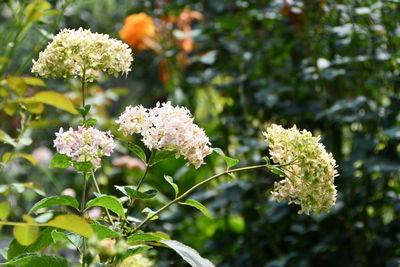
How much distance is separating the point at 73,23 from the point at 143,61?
660mm

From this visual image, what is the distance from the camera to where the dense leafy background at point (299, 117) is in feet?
7.57

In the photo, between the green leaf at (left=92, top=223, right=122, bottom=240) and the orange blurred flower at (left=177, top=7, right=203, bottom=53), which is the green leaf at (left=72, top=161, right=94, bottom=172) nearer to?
the green leaf at (left=92, top=223, right=122, bottom=240)

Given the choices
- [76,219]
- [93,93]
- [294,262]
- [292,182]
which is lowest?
[294,262]

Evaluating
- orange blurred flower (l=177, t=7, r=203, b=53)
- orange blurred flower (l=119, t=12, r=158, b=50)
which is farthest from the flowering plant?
orange blurred flower (l=177, t=7, r=203, b=53)

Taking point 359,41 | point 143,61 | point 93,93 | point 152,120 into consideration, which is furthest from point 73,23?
point 152,120

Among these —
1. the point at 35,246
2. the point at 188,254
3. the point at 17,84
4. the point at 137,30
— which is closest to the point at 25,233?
the point at 17,84

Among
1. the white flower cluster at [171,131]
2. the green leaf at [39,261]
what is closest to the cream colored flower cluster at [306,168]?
the white flower cluster at [171,131]

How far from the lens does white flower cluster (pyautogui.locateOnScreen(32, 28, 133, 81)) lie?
1.01 m

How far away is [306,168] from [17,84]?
0.44m

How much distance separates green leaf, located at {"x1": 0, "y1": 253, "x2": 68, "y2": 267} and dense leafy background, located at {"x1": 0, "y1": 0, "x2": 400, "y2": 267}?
1.11 m

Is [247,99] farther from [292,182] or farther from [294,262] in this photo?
[292,182]

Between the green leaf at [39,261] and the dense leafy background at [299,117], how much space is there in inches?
43.8

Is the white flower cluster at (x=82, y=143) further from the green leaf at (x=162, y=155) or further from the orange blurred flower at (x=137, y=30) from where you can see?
the orange blurred flower at (x=137, y=30)

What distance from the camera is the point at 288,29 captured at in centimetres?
253
